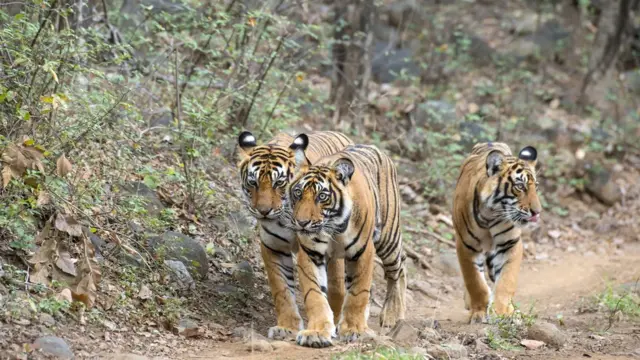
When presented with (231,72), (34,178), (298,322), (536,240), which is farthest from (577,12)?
(34,178)

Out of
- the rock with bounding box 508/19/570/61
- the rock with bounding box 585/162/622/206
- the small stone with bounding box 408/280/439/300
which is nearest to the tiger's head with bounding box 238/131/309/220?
the small stone with bounding box 408/280/439/300

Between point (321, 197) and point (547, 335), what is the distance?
1942 millimetres

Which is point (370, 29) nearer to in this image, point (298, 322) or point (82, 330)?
point (298, 322)

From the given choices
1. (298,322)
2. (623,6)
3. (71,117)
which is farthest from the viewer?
(623,6)

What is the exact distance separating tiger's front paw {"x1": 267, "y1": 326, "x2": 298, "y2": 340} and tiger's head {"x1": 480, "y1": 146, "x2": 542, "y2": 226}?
7.01 ft

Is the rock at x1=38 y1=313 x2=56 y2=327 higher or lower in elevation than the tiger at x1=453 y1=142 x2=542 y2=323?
lower

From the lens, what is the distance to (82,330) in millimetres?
5527

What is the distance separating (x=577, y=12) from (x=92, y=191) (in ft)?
44.3

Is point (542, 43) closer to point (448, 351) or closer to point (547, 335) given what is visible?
point (547, 335)

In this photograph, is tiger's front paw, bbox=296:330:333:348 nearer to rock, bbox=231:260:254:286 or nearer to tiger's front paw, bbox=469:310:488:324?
rock, bbox=231:260:254:286

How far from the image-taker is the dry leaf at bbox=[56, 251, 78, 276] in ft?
18.1

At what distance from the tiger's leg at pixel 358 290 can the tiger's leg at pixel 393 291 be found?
740mm

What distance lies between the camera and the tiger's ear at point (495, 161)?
7.32 meters

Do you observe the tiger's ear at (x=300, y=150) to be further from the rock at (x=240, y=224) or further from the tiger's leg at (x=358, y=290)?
the rock at (x=240, y=224)
